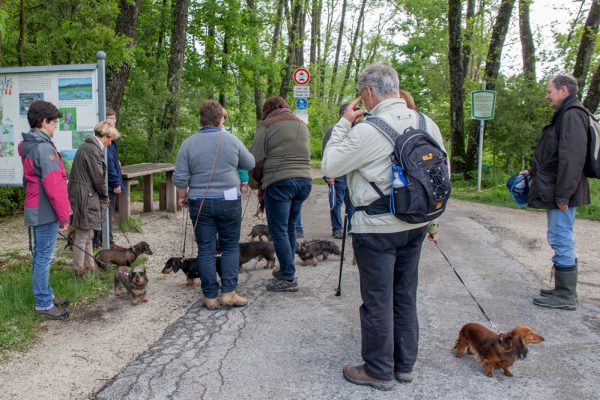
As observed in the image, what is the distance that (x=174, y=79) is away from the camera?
1346 cm

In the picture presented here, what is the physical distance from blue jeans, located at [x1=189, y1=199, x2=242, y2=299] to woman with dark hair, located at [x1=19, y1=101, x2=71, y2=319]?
1172 millimetres

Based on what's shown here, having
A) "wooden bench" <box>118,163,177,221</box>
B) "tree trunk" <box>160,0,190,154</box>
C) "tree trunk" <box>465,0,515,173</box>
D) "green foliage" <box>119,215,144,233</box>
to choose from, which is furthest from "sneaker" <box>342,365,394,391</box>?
"tree trunk" <box>465,0,515,173</box>

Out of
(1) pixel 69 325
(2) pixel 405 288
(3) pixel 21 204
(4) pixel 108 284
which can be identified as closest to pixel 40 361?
(1) pixel 69 325

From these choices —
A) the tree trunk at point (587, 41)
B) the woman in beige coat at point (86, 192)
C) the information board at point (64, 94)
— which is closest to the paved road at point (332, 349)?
the woman in beige coat at point (86, 192)

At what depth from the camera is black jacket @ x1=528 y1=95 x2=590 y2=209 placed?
5.07 meters

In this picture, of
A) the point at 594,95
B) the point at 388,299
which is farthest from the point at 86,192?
the point at 594,95

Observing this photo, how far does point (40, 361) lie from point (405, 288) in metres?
2.83

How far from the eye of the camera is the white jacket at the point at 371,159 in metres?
3.43

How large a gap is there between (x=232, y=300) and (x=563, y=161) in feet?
11.6

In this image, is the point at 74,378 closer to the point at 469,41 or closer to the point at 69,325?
the point at 69,325

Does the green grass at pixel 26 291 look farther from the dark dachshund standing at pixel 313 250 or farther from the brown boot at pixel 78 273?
the dark dachshund standing at pixel 313 250

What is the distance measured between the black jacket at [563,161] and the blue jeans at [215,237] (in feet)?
10.1

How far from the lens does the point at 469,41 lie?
1836cm

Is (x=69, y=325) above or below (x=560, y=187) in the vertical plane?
below
